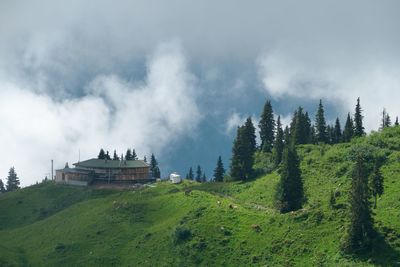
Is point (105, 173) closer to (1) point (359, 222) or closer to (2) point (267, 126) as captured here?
(2) point (267, 126)

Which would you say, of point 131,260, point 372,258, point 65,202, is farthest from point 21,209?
point 372,258

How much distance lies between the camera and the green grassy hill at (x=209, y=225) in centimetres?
7894

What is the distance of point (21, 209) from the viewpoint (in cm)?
14038

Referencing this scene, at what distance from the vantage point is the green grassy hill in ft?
259

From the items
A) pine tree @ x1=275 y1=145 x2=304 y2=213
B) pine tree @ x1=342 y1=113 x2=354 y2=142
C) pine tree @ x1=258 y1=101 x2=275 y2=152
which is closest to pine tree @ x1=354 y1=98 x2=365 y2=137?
pine tree @ x1=342 y1=113 x2=354 y2=142

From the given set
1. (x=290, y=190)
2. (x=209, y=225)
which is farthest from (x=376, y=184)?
(x=209, y=225)

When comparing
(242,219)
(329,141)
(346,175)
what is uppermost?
(329,141)

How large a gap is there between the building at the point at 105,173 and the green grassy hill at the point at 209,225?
53.8 ft

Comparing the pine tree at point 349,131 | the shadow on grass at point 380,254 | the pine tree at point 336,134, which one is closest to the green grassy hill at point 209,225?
the shadow on grass at point 380,254

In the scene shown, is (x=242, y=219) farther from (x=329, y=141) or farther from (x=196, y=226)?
(x=329, y=141)

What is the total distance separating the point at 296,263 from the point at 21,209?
3501 inches

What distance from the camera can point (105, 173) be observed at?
163 meters

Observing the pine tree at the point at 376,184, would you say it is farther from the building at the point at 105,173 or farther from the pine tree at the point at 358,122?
the building at the point at 105,173

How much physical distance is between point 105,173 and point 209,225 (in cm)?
7436
